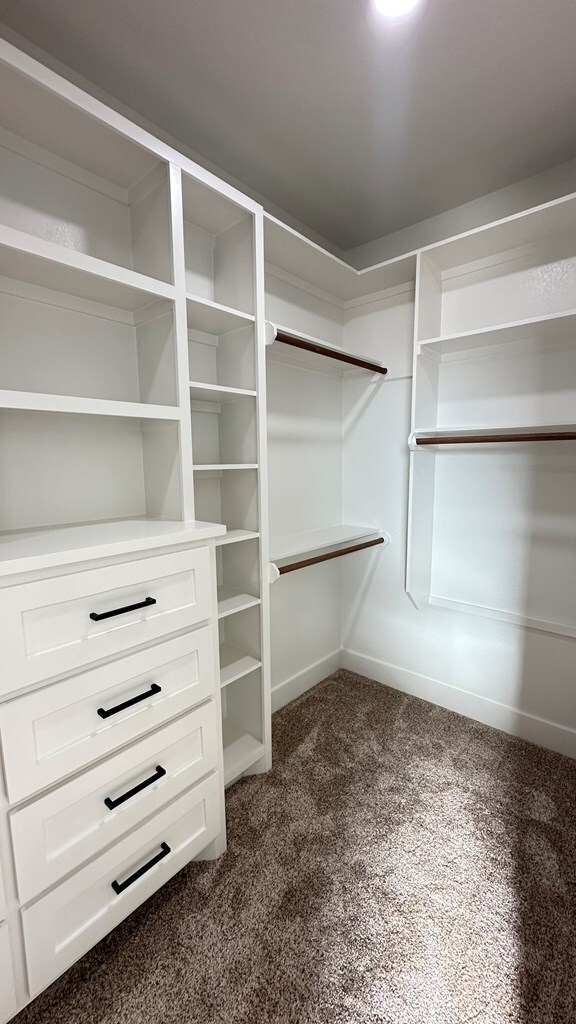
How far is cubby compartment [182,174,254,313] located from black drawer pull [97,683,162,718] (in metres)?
1.31

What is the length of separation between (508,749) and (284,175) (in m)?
2.82

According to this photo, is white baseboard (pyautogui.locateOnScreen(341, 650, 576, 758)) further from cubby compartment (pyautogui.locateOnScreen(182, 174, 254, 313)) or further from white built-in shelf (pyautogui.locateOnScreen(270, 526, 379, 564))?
cubby compartment (pyautogui.locateOnScreen(182, 174, 254, 313))

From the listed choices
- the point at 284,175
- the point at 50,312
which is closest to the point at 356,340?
the point at 284,175

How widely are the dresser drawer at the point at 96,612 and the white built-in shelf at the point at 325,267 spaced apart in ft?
4.44

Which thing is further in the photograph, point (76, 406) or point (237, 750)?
point (237, 750)

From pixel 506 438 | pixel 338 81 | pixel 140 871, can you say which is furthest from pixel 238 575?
pixel 338 81

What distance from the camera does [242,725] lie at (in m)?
1.86

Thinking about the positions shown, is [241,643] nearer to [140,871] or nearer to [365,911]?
[140,871]

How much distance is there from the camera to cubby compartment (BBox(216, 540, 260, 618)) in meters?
1.68

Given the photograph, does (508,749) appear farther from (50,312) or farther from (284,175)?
(284,175)

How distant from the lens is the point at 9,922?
0.89 metres

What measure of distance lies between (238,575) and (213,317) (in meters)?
1.03

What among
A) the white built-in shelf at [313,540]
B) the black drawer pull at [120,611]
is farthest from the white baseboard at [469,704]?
the black drawer pull at [120,611]

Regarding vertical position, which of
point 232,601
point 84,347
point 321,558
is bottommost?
point 232,601
